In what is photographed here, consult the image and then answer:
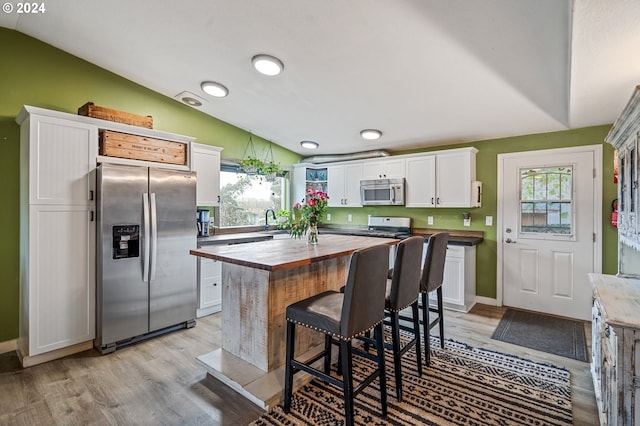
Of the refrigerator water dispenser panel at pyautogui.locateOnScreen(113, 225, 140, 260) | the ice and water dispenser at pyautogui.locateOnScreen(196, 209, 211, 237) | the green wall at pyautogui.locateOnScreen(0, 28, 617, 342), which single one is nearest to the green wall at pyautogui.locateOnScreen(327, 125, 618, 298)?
the green wall at pyautogui.locateOnScreen(0, 28, 617, 342)

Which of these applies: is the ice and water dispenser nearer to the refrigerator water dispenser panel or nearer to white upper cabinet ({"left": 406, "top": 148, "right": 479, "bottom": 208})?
the refrigerator water dispenser panel

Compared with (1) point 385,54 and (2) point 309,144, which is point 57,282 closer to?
(1) point 385,54

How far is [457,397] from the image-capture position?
85.2 inches

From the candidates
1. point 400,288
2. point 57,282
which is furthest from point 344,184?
point 57,282

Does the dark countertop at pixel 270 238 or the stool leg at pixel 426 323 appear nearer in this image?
the stool leg at pixel 426 323

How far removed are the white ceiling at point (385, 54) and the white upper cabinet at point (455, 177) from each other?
32 cm

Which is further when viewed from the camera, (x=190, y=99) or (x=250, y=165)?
(x=250, y=165)

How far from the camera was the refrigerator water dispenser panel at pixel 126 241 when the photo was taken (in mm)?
2910

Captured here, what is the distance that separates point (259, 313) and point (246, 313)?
0.15 meters

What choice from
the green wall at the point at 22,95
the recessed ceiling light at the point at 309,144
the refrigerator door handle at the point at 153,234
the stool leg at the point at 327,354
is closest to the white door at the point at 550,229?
the recessed ceiling light at the point at 309,144

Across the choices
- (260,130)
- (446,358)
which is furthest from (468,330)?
(260,130)

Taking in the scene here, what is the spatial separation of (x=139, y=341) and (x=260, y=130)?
126 inches

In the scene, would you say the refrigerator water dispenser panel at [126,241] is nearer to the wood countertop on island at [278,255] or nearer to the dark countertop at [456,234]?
the wood countertop on island at [278,255]

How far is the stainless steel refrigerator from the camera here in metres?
2.86
